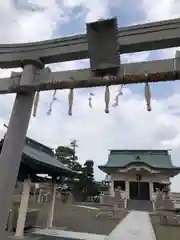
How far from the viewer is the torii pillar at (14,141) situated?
119 inches

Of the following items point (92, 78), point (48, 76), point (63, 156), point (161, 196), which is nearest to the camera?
point (92, 78)

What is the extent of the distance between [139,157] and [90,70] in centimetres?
2271

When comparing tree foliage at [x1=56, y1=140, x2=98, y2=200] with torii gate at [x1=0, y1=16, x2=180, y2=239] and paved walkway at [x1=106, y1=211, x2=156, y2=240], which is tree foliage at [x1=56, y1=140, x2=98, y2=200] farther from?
torii gate at [x1=0, y1=16, x2=180, y2=239]

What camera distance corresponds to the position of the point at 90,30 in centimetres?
311

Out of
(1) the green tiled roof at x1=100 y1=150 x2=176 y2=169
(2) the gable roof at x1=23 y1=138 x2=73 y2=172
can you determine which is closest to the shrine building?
(1) the green tiled roof at x1=100 y1=150 x2=176 y2=169

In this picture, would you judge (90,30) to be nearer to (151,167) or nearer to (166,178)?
(151,167)

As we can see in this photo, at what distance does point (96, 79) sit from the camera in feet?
9.82

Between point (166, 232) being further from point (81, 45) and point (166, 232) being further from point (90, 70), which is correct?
point (81, 45)

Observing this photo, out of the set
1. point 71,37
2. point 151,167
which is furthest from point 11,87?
point 151,167

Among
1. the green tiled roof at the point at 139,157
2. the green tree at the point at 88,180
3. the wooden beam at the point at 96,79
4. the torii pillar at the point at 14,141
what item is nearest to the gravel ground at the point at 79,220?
the torii pillar at the point at 14,141

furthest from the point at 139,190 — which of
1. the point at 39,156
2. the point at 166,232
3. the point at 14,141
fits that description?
the point at 14,141

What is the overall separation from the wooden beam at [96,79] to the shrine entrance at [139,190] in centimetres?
1945

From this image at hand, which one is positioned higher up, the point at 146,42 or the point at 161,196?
the point at 146,42

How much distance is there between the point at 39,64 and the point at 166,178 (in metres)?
20.8
